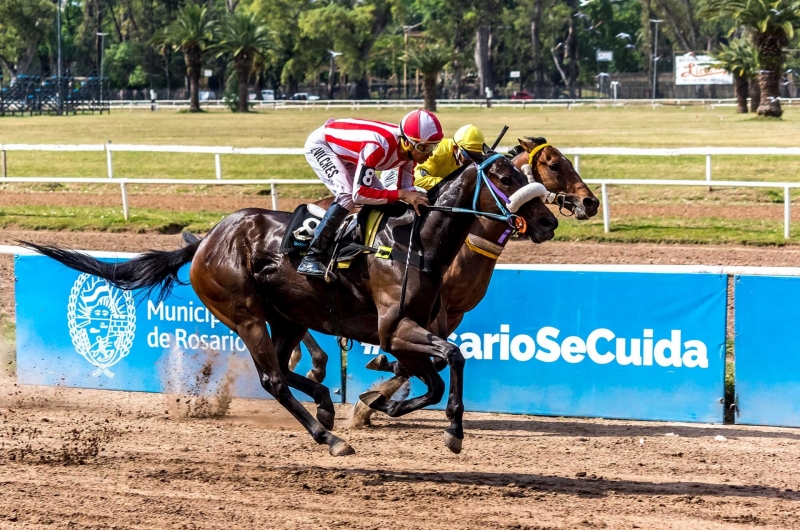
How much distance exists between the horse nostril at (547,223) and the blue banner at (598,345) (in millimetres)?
1626

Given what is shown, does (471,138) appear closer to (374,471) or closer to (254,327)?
(254,327)

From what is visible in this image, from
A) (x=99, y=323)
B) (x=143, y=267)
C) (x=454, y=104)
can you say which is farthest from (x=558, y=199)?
(x=454, y=104)

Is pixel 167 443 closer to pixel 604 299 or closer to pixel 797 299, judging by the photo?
pixel 604 299

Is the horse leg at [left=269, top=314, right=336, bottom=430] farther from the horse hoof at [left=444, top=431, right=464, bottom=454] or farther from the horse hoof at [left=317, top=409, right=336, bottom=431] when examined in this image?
the horse hoof at [left=444, top=431, right=464, bottom=454]

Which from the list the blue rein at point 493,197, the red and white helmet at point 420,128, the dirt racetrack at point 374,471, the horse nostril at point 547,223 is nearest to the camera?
the dirt racetrack at point 374,471

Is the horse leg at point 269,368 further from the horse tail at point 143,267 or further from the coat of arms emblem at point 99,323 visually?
the coat of arms emblem at point 99,323

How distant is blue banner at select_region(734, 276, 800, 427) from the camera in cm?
650

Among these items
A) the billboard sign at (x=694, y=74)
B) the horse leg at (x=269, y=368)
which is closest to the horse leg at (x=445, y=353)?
the horse leg at (x=269, y=368)

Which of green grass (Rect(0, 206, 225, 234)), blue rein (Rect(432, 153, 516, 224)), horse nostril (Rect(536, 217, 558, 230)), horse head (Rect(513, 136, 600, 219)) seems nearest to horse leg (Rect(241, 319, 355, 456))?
blue rein (Rect(432, 153, 516, 224))

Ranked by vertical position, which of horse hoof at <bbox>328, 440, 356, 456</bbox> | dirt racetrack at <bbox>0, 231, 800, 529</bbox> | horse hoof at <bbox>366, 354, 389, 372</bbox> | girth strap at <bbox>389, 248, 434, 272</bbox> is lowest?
dirt racetrack at <bbox>0, 231, 800, 529</bbox>

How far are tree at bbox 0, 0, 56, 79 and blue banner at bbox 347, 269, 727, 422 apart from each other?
242 ft

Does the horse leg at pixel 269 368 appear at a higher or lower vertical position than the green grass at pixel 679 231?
lower

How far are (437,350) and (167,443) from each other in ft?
6.40

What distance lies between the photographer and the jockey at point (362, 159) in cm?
560
